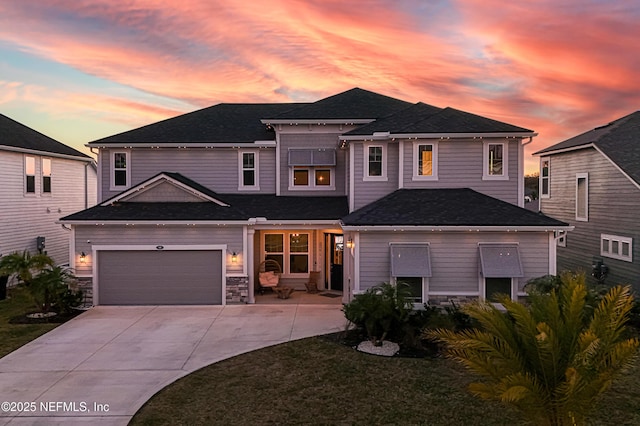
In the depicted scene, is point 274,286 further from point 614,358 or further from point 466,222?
point 614,358

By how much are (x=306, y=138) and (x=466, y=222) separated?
25.7ft

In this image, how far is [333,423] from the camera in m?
6.70

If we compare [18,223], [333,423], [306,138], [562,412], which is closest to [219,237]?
[306,138]

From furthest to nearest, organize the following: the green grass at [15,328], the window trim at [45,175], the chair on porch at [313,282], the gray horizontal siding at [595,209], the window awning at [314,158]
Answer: the window trim at [45,175] < the window awning at [314,158] < the chair on porch at [313,282] < the gray horizontal siding at [595,209] < the green grass at [15,328]

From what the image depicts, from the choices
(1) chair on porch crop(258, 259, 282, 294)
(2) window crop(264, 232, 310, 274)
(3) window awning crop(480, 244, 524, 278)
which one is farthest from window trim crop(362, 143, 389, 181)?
(1) chair on porch crop(258, 259, 282, 294)

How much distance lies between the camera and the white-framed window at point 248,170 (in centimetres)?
1814

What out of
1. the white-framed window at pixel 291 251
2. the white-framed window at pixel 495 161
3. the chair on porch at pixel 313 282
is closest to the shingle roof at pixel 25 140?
the white-framed window at pixel 291 251

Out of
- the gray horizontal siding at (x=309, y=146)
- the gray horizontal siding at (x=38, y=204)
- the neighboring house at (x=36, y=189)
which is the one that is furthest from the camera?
the neighboring house at (x=36, y=189)

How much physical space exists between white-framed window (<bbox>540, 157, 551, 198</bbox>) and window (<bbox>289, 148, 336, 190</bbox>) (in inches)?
423

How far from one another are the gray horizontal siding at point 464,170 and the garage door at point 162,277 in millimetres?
7661

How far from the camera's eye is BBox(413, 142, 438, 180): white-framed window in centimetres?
1498

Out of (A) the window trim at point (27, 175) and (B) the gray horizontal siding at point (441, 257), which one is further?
(A) the window trim at point (27, 175)

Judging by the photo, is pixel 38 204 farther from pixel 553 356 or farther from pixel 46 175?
pixel 553 356

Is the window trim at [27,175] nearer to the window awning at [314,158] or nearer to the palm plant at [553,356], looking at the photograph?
the window awning at [314,158]
